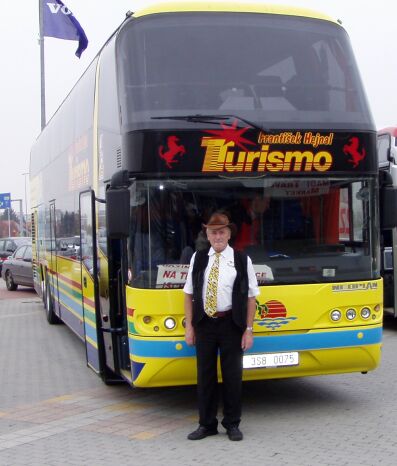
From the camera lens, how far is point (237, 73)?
688cm

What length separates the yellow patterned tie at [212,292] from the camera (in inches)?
246

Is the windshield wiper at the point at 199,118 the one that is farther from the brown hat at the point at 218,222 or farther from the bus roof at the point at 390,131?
the bus roof at the point at 390,131

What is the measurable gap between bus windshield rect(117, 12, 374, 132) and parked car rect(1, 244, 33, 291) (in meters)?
16.5

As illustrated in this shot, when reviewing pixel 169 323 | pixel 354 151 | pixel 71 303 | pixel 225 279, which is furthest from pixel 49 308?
pixel 354 151

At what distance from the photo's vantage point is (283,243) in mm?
6875

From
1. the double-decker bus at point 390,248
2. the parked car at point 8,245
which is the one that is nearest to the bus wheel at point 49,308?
the double-decker bus at point 390,248

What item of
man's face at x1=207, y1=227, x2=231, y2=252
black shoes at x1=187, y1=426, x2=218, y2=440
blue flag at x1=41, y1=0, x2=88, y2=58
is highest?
blue flag at x1=41, y1=0, x2=88, y2=58

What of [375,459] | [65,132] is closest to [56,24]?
[65,132]

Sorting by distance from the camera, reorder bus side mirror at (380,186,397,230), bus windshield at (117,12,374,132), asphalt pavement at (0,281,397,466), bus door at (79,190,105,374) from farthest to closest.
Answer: bus door at (79,190,105,374), bus side mirror at (380,186,397,230), bus windshield at (117,12,374,132), asphalt pavement at (0,281,397,466)

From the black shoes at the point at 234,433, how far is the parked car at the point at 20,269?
17.0 meters

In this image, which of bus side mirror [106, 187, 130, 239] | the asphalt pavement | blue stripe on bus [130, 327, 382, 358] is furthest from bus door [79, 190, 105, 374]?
bus side mirror [106, 187, 130, 239]

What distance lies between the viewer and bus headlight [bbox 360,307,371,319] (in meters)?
7.02

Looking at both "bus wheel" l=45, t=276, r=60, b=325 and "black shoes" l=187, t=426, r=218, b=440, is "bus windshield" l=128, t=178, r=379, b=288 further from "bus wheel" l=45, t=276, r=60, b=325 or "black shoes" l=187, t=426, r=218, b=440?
"bus wheel" l=45, t=276, r=60, b=325

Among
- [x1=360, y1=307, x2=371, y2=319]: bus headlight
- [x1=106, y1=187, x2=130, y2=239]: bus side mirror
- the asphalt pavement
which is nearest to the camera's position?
the asphalt pavement
